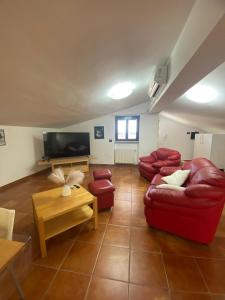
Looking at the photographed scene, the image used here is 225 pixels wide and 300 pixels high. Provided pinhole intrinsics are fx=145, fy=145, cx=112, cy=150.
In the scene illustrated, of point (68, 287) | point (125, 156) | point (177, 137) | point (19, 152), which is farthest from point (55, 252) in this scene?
point (177, 137)

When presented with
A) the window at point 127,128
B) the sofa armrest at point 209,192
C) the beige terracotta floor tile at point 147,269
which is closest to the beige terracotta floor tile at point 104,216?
the beige terracotta floor tile at point 147,269

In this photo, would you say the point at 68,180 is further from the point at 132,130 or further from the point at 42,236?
the point at 132,130

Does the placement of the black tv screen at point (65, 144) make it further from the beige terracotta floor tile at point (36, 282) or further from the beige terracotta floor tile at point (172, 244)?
the beige terracotta floor tile at point (172, 244)

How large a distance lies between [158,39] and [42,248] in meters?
2.64

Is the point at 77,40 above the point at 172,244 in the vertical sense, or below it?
above

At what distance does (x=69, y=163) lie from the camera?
492 cm

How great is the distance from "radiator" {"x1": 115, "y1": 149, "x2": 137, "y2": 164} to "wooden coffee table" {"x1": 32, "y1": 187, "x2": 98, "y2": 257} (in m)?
3.73

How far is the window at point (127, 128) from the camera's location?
5.78 meters

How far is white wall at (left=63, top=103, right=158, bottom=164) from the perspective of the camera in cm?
561

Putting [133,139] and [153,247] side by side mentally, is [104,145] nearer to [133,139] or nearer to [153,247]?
[133,139]

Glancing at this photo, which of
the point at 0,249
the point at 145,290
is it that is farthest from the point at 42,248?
the point at 145,290

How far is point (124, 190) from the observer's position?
11.4 feet

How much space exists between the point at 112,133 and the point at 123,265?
15.1 ft

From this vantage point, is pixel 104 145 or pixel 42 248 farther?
pixel 104 145
